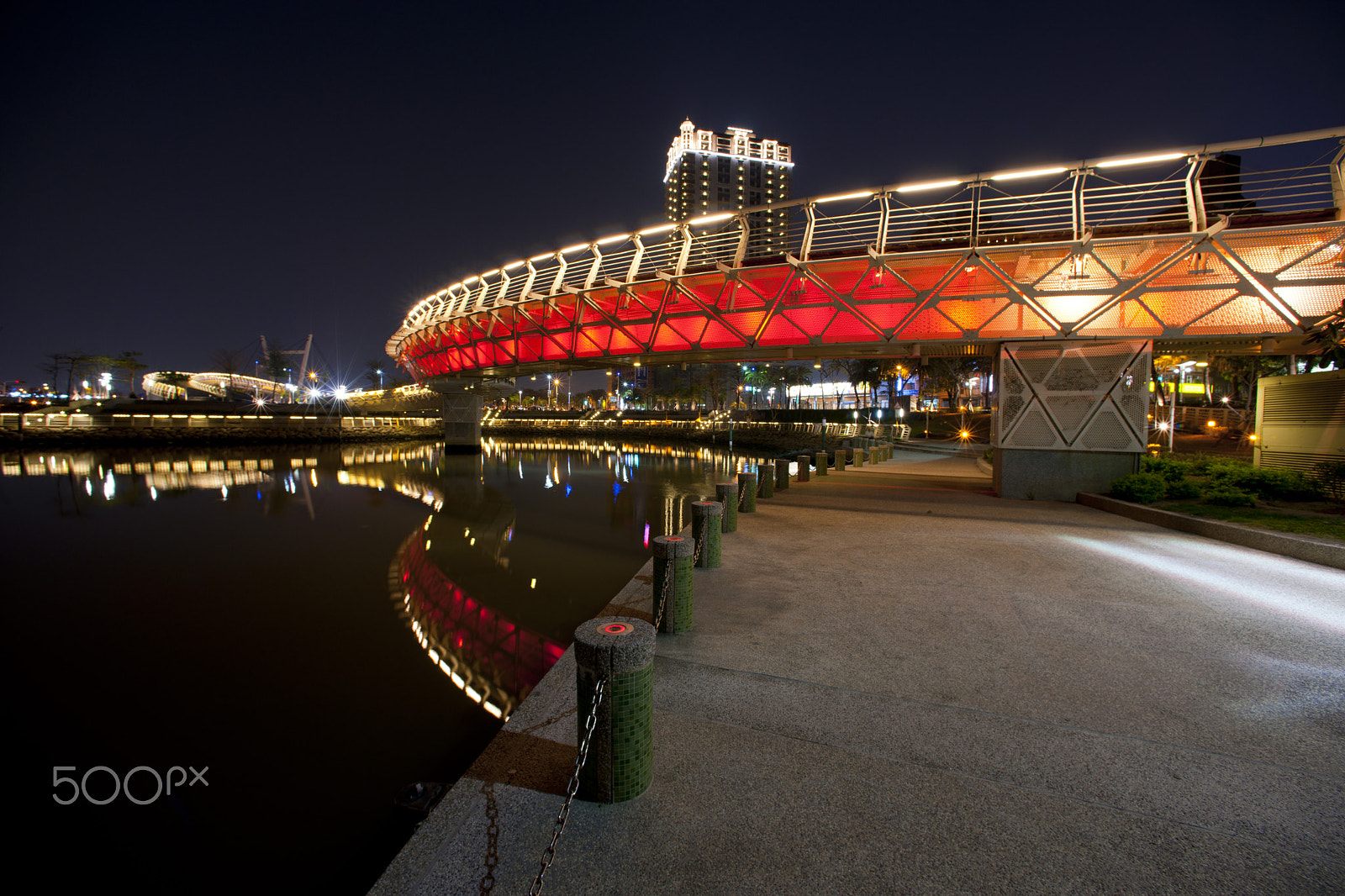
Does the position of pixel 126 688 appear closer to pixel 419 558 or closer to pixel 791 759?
pixel 419 558

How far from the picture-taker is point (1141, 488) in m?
11.9

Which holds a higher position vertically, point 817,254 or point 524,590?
point 817,254

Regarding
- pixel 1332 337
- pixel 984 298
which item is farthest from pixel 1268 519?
pixel 984 298

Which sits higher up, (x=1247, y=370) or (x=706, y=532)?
(x=1247, y=370)

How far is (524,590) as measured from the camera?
399 inches

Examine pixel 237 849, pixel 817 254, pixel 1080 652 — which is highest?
pixel 817 254

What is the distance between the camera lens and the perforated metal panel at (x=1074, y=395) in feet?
43.7

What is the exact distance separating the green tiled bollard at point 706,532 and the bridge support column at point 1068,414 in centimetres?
1067

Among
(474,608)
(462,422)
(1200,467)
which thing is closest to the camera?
(474,608)

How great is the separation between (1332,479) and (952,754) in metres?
13.0

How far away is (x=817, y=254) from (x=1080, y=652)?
1215cm

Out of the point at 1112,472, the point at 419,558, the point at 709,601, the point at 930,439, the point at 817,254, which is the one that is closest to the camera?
the point at 709,601

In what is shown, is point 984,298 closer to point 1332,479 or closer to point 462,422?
point 1332,479

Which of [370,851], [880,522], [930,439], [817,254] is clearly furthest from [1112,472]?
[930,439]
